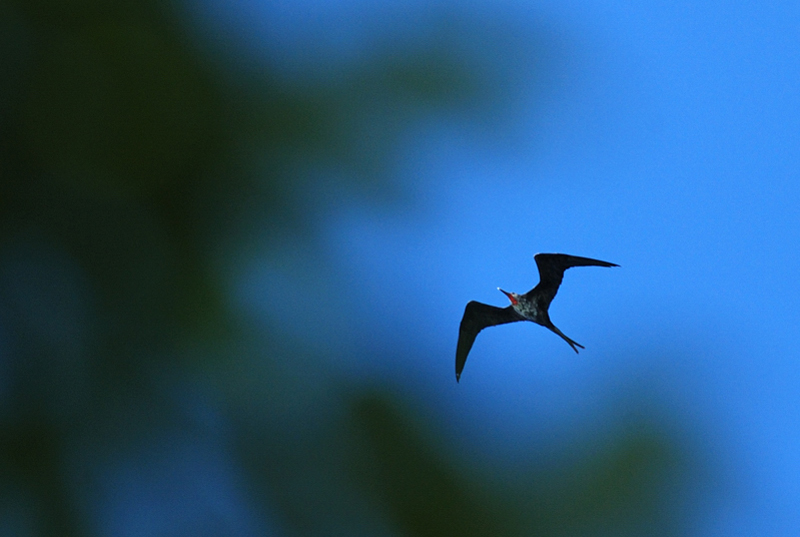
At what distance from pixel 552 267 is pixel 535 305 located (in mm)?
200

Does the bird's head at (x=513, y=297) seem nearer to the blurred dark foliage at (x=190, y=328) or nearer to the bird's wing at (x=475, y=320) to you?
the bird's wing at (x=475, y=320)

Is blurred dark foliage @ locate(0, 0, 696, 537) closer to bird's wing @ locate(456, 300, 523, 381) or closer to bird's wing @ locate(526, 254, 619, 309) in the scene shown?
bird's wing @ locate(456, 300, 523, 381)

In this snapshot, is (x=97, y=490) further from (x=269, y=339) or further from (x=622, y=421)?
(x=622, y=421)

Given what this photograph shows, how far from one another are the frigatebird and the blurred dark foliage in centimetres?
66

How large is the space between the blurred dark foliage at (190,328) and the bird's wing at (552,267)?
3.65 feet

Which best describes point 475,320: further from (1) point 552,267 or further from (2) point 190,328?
(2) point 190,328

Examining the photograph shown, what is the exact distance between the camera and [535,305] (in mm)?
2266

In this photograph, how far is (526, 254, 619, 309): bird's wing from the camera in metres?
1.95

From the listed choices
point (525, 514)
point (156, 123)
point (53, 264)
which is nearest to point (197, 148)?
point (156, 123)

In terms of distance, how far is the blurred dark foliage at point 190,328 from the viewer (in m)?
0.81

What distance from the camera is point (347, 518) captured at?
0.86 metres

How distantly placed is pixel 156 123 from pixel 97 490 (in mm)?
479

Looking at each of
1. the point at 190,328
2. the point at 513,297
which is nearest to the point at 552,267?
the point at 513,297

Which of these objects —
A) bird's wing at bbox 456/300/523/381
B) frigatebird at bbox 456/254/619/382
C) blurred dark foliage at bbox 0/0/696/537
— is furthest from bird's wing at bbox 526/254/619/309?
blurred dark foliage at bbox 0/0/696/537
